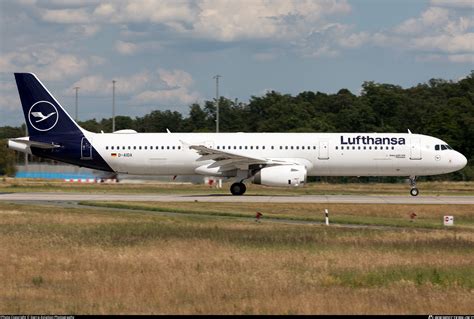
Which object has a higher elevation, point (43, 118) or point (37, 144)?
point (43, 118)

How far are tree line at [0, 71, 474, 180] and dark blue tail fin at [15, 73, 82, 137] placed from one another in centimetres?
3951

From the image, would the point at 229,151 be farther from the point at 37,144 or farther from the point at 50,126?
the point at 37,144

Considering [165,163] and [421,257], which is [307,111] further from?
[421,257]

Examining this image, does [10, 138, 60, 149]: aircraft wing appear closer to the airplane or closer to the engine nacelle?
the airplane

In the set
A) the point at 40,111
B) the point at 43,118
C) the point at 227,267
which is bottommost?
the point at 227,267

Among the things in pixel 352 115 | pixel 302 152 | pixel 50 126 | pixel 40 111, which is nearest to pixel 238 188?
pixel 302 152

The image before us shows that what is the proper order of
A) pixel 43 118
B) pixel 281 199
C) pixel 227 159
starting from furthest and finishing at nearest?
pixel 43 118 < pixel 227 159 < pixel 281 199

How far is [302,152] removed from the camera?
4931 centimetres

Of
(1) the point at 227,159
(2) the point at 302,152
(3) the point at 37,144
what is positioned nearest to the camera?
(1) the point at 227,159

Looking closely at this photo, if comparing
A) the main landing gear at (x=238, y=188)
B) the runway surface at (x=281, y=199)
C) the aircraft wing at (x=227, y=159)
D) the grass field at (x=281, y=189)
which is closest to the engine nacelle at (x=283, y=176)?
the aircraft wing at (x=227, y=159)

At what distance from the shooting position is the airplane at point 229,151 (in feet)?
161

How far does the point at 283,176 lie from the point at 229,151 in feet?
14.3

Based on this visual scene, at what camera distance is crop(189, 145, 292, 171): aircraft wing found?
47300mm

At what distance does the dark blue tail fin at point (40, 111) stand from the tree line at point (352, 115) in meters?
39.5
